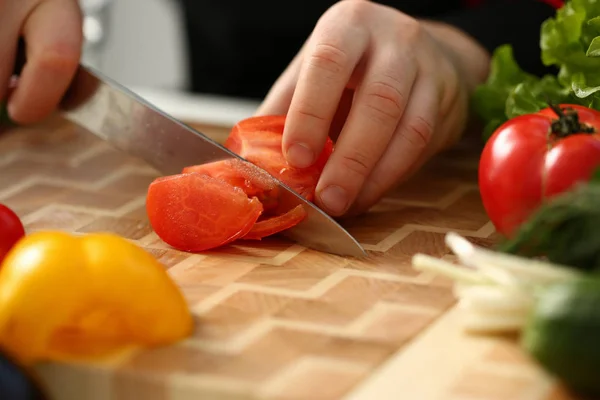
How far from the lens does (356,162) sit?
1.55m

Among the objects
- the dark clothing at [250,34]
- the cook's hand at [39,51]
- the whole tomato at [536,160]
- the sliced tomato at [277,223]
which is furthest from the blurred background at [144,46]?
the whole tomato at [536,160]

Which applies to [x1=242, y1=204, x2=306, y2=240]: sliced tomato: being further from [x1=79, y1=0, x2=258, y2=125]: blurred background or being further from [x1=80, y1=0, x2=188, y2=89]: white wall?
[x1=80, y1=0, x2=188, y2=89]: white wall

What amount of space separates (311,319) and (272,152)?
0.44 meters

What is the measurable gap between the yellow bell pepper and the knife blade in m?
0.38

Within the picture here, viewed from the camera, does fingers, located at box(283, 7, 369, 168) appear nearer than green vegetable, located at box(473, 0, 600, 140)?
Yes

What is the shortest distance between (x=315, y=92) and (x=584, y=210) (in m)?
0.57

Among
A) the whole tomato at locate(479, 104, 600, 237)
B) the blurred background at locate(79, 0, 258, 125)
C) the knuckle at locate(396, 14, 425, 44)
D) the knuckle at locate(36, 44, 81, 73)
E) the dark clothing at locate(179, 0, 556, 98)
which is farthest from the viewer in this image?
the blurred background at locate(79, 0, 258, 125)

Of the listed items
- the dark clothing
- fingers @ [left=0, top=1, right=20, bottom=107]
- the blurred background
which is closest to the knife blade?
fingers @ [left=0, top=1, right=20, bottom=107]

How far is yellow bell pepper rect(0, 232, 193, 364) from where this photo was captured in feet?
3.58

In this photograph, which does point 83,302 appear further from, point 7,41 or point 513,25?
point 513,25

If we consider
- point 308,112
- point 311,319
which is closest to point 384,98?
point 308,112

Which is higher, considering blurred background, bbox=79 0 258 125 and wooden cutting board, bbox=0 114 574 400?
wooden cutting board, bbox=0 114 574 400

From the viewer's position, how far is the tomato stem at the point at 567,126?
1363 mm

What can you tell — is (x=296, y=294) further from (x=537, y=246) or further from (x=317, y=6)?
(x=317, y=6)
